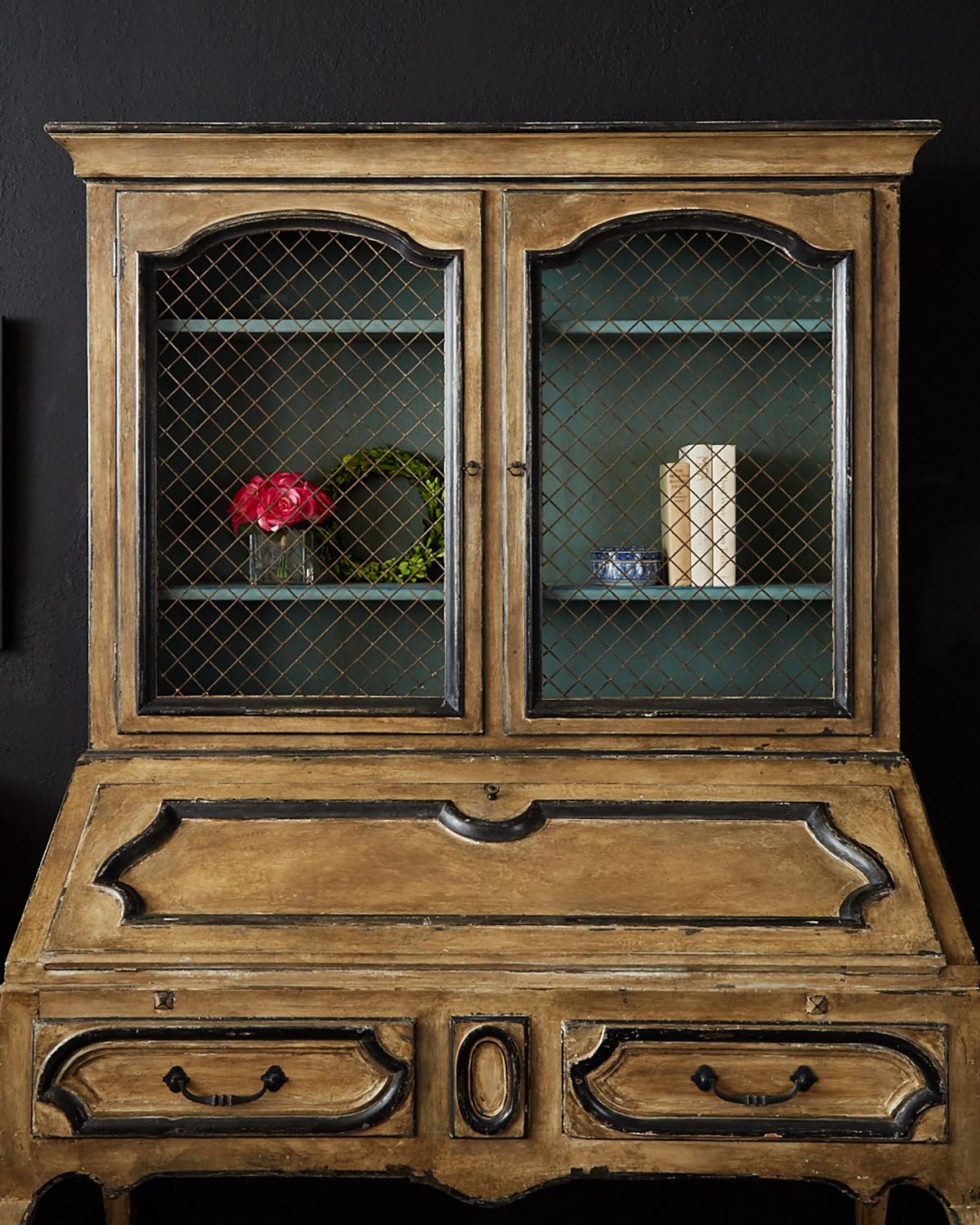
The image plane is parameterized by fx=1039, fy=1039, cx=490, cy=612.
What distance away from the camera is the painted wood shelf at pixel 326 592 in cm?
193

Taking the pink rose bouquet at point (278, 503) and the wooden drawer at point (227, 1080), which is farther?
the pink rose bouquet at point (278, 503)

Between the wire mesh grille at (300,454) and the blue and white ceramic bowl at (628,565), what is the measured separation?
0.32 meters

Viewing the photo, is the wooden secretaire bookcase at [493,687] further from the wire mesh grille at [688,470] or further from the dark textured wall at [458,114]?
the dark textured wall at [458,114]

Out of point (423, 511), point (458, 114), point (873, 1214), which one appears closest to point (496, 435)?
point (423, 511)

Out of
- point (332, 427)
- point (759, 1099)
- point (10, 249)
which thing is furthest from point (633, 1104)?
point (10, 249)

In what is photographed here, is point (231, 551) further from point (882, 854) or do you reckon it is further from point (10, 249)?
point (882, 854)

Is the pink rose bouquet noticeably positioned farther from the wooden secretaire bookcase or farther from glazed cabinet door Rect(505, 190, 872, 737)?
glazed cabinet door Rect(505, 190, 872, 737)

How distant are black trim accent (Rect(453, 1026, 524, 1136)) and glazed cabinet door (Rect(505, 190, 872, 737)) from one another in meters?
0.53

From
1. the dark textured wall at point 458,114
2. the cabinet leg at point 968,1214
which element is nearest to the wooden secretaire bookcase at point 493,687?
the cabinet leg at point 968,1214

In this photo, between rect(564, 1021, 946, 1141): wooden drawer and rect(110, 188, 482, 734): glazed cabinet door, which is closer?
rect(564, 1021, 946, 1141): wooden drawer

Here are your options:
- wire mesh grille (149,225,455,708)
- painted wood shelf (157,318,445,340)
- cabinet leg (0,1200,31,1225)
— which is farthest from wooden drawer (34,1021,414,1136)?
painted wood shelf (157,318,445,340)

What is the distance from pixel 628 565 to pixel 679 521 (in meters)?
0.14

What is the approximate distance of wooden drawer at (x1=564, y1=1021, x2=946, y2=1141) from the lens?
158cm

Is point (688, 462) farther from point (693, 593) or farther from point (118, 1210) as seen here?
point (118, 1210)
